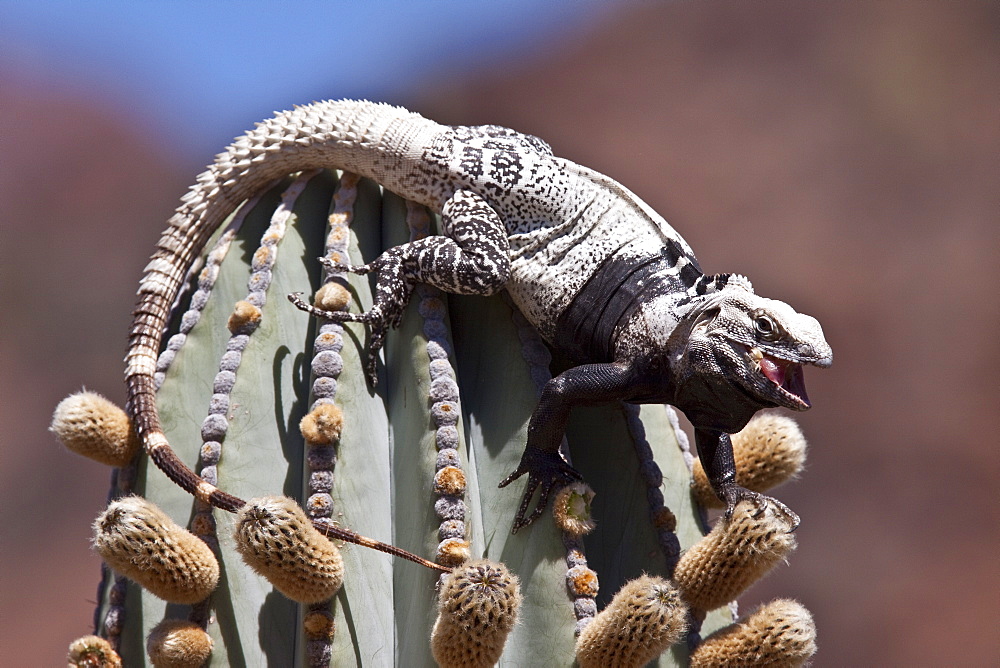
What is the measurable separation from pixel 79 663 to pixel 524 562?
2.47ft

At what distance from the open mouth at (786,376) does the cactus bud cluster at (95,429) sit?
1.14 metres

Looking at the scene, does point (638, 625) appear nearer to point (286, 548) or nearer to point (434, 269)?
point (286, 548)

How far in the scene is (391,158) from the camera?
177cm

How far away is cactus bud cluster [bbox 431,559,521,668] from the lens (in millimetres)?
1112

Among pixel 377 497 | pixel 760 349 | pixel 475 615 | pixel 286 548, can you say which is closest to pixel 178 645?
pixel 286 548

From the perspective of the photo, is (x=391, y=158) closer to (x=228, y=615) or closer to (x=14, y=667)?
(x=228, y=615)

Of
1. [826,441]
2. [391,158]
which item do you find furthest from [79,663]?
[826,441]

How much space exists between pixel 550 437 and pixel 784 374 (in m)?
0.40

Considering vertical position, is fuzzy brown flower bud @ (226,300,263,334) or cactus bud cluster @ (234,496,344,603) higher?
fuzzy brown flower bud @ (226,300,263,334)

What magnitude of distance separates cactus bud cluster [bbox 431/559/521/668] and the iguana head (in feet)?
1.63

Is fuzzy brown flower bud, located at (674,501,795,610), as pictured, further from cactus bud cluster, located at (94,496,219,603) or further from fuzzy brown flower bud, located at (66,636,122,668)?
fuzzy brown flower bud, located at (66,636,122,668)

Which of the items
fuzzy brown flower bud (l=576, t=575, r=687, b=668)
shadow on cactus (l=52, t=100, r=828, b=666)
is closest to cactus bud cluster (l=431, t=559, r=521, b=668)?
shadow on cactus (l=52, t=100, r=828, b=666)

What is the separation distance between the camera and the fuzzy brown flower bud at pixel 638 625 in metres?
1.17

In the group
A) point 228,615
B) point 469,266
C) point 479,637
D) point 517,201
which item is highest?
point 517,201
